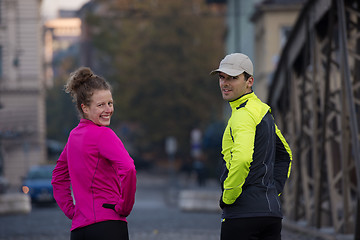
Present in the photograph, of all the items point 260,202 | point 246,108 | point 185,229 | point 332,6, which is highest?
point 332,6

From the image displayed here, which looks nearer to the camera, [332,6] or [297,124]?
[332,6]

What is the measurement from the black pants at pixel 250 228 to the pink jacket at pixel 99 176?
1.98 ft

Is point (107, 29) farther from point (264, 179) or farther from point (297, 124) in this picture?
point (264, 179)

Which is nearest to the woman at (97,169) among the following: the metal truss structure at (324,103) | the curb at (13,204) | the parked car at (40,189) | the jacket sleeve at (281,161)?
the jacket sleeve at (281,161)

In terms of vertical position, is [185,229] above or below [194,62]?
below

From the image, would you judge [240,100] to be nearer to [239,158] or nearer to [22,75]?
[239,158]

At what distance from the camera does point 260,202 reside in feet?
16.2

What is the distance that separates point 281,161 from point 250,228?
2.05 ft

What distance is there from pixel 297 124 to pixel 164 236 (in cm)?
302

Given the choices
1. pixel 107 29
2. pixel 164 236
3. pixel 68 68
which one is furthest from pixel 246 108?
pixel 68 68

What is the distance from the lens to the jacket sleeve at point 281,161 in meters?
5.31

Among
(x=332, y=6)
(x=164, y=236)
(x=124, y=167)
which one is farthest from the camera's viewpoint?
(x=164, y=236)

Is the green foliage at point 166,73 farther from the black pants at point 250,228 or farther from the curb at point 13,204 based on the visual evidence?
the black pants at point 250,228

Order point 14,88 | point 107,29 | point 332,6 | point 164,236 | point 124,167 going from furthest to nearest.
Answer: point 107,29
point 14,88
point 164,236
point 332,6
point 124,167
